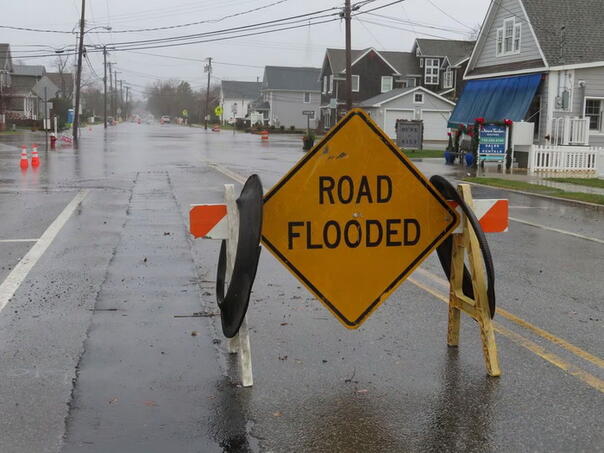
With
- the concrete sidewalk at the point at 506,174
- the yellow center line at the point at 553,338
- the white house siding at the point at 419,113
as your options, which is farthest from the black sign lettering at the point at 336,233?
the white house siding at the point at 419,113

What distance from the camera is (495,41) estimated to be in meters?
32.1

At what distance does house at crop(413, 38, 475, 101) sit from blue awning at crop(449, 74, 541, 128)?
1295 inches

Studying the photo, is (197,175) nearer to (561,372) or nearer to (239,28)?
(561,372)

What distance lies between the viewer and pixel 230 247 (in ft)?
16.9

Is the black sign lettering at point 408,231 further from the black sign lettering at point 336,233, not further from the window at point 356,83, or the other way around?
the window at point 356,83

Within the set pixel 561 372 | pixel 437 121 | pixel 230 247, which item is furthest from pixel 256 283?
pixel 437 121

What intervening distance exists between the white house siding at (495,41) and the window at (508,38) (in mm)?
162

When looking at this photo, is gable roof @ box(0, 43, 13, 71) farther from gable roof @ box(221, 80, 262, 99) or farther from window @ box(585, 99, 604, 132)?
window @ box(585, 99, 604, 132)

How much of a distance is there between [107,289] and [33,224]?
5030 mm

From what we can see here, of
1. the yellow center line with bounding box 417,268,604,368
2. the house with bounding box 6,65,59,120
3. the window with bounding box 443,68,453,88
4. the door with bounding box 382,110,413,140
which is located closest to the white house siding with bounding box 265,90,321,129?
the house with bounding box 6,65,59,120

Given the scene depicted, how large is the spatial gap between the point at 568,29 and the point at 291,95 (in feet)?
228

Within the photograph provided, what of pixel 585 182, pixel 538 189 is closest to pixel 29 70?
pixel 585 182

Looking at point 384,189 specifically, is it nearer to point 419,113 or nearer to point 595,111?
point 595,111

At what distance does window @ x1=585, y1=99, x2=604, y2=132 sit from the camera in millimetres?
28189
